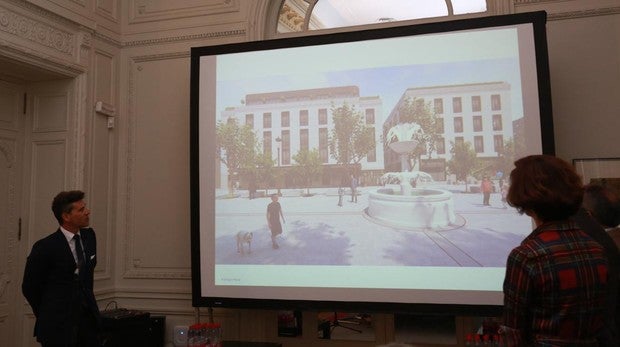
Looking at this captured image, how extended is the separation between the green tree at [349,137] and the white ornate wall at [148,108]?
1164 mm

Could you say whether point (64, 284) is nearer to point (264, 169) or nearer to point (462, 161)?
point (264, 169)

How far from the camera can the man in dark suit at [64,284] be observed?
277 centimetres

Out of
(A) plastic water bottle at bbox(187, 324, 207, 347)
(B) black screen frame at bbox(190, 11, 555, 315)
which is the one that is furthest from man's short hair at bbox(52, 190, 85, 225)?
(A) plastic water bottle at bbox(187, 324, 207, 347)

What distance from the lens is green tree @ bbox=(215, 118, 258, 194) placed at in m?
3.93

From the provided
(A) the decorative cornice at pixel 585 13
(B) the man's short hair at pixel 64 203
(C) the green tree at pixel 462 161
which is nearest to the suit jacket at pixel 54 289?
(B) the man's short hair at pixel 64 203

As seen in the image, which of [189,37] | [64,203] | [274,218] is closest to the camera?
[64,203]

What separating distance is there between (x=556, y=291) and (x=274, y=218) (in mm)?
2628

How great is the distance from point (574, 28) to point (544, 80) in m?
0.71

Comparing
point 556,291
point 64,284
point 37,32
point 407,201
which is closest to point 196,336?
point 64,284

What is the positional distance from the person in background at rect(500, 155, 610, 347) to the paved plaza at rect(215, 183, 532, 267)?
1.95m

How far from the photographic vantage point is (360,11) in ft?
13.8

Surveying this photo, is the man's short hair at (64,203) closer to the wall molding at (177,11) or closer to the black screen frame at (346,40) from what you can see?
the black screen frame at (346,40)

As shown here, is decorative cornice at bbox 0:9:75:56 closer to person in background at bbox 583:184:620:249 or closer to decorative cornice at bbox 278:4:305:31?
decorative cornice at bbox 278:4:305:31

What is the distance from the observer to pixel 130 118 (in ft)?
15.0
